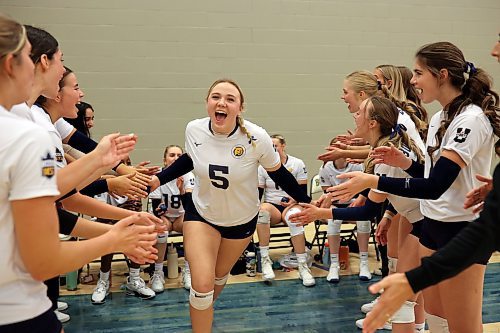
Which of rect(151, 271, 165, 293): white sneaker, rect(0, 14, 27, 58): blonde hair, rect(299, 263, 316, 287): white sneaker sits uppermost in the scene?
rect(0, 14, 27, 58): blonde hair

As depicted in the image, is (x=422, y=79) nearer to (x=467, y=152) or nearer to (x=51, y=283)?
(x=467, y=152)

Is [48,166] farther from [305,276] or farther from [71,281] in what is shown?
[305,276]

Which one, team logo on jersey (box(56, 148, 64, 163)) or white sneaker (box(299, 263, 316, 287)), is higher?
team logo on jersey (box(56, 148, 64, 163))

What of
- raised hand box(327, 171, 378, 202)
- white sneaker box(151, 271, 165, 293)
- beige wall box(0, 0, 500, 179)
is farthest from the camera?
beige wall box(0, 0, 500, 179)

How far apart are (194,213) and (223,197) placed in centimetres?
27

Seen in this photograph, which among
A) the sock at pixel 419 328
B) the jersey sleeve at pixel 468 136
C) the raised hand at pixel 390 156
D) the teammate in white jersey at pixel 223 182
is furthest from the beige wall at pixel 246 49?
the jersey sleeve at pixel 468 136

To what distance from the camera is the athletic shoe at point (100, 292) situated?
545 cm

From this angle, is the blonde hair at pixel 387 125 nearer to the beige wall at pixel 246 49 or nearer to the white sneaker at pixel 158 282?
the white sneaker at pixel 158 282

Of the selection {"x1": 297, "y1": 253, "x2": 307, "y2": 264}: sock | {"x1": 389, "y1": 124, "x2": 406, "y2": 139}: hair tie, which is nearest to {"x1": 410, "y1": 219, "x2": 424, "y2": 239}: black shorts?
{"x1": 389, "y1": 124, "x2": 406, "y2": 139}: hair tie

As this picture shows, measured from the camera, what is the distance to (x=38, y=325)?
165cm

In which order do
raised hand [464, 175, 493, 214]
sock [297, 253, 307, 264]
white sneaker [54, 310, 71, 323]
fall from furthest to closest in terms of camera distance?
sock [297, 253, 307, 264] < white sneaker [54, 310, 71, 323] < raised hand [464, 175, 493, 214]

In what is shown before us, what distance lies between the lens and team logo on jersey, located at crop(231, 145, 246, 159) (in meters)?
3.99

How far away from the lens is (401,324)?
3.49 meters

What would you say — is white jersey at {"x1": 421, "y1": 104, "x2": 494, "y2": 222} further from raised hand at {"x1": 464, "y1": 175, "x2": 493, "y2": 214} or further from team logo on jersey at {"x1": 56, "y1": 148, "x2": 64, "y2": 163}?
team logo on jersey at {"x1": 56, "y1": 148, "x2": 64, "y2": 163}
